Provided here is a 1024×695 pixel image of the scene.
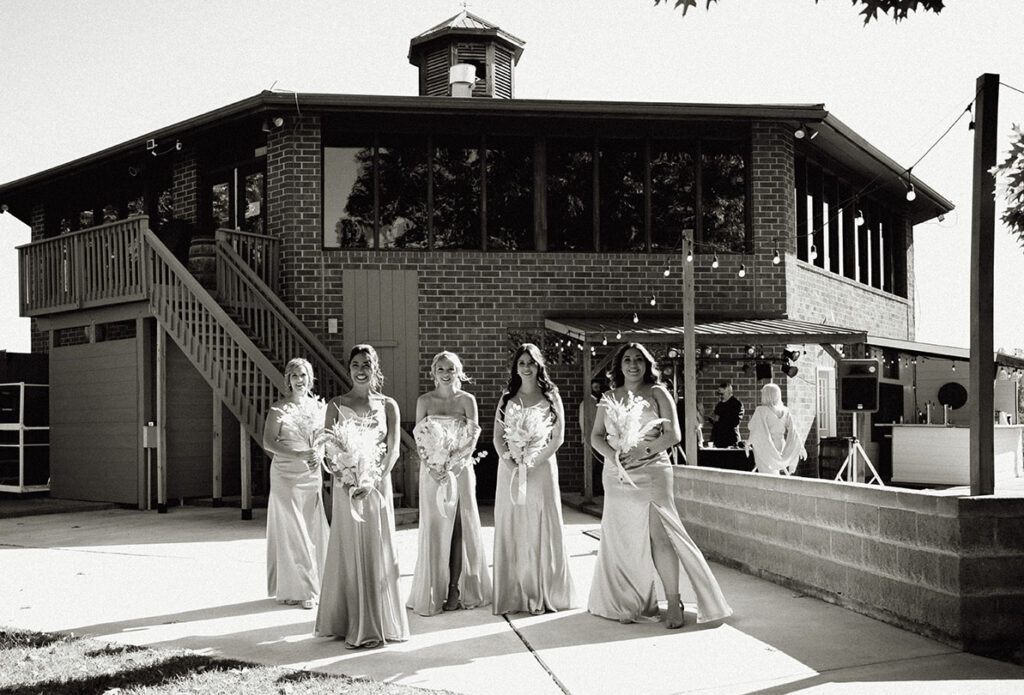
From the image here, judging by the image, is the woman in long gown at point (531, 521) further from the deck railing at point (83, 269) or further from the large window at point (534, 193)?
the large window at point (534, 193)

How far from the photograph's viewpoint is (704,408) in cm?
1720

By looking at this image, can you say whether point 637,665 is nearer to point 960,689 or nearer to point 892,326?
point 960,689

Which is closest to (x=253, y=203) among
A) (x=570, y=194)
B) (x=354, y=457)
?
(x=570, y=194)

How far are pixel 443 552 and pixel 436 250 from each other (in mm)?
9806

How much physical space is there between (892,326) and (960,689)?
720 inches

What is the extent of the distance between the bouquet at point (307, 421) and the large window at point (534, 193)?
8845mm

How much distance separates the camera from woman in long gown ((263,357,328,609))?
8.04m

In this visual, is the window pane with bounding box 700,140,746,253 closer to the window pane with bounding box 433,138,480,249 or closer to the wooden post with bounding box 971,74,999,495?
the window pane with bounding box 433,138,480,249

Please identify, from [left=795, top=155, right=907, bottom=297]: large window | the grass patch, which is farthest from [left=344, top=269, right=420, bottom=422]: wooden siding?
the grass patch

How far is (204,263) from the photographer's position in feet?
52.2

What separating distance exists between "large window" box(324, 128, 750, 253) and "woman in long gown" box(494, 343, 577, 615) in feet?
31.2

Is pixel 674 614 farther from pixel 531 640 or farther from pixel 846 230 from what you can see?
pixel 846 230

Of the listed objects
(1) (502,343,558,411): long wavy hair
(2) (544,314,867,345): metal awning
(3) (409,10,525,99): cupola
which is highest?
(3) (409,10,525,99): cupola

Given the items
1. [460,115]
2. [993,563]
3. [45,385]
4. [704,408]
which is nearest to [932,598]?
[993,563]
